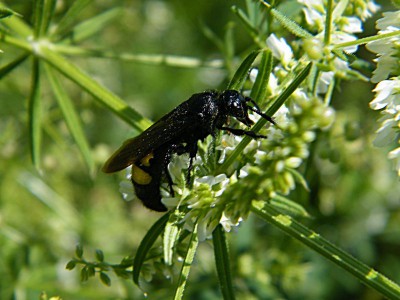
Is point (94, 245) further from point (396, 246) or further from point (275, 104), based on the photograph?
point (275, 104)

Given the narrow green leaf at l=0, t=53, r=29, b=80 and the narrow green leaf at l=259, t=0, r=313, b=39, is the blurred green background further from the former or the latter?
the narrow green leaf at l=259, t=0, r=313, b=39

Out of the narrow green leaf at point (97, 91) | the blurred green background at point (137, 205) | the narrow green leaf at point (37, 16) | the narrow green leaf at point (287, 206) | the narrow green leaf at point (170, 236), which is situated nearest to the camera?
the narrow green leaf at point (170, 236)

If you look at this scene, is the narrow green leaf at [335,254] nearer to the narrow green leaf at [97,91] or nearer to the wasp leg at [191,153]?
the wasp leg at [191,153]

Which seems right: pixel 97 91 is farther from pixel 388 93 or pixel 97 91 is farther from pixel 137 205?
pixel 137 205

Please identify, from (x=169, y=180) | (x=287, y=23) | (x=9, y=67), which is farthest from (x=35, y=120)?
(x=287, y=23)

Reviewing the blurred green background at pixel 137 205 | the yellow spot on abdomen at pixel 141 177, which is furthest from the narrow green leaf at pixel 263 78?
the blurred green background at pixel 137 205
